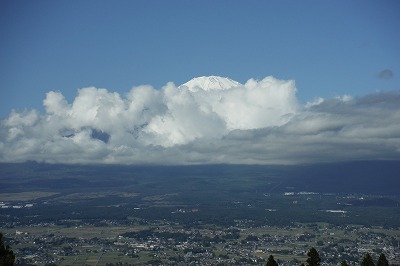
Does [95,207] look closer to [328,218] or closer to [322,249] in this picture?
[328,218]

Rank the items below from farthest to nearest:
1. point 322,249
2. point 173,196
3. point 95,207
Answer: point 173,196, point 95,207, point 322,249

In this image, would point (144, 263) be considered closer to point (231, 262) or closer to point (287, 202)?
point (231, 262)

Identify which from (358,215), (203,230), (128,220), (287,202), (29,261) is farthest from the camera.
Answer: (287,202)

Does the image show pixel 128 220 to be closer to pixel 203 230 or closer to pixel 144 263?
pixel 203 230

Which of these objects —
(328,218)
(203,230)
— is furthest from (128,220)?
(328,218)

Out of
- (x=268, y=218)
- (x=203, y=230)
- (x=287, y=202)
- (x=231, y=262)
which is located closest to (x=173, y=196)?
(x=287, y=202)

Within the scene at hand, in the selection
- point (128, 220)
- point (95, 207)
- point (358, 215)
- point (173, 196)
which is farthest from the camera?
point (173, 196)

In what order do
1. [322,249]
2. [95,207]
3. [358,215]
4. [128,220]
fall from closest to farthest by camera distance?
[322,249], [128,220], [358,215], [95,207]

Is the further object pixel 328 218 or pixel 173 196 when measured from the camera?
pixel 173 196

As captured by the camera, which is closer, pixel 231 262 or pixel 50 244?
pixel 231 262
